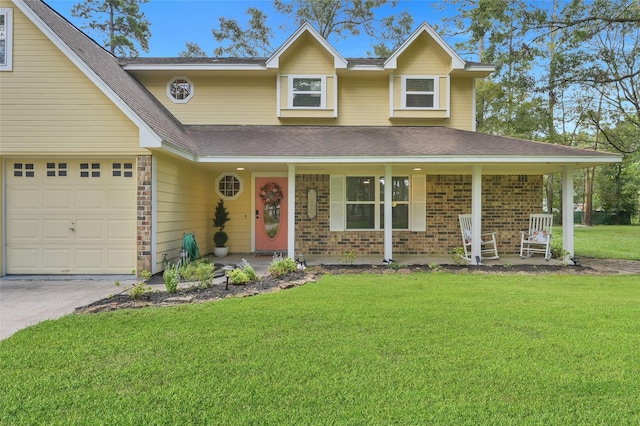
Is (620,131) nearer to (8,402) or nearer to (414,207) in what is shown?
(414,207)

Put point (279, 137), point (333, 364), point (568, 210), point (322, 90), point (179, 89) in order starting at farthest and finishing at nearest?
point (179, 89)
point (322, 90)
point (279, 137)
point (568, 210)
point (333, 364)

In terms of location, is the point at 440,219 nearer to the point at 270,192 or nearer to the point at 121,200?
the point at 270,192

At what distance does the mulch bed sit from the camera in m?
5.30

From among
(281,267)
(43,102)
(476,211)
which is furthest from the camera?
(476,211)

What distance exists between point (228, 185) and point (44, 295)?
5739 millimetres

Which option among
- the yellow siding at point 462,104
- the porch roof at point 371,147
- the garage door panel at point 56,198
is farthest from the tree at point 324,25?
the garage door panel at point 56,198

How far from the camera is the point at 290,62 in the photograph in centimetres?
1050

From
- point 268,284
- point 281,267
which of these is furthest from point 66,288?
point 281,267

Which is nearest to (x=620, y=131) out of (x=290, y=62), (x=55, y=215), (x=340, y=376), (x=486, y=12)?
(x=486, y=12)

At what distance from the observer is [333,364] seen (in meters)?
3.23

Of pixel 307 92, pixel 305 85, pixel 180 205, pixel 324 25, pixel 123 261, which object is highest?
pixel 324 25

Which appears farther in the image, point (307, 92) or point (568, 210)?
point (307, 92)

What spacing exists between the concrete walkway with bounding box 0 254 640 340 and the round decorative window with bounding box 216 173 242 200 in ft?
7.21

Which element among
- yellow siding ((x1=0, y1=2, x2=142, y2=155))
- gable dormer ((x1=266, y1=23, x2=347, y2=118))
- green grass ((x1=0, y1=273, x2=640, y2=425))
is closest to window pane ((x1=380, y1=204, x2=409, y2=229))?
gable dormer ((x1=266, y1=23, x2=347, y2=118))
